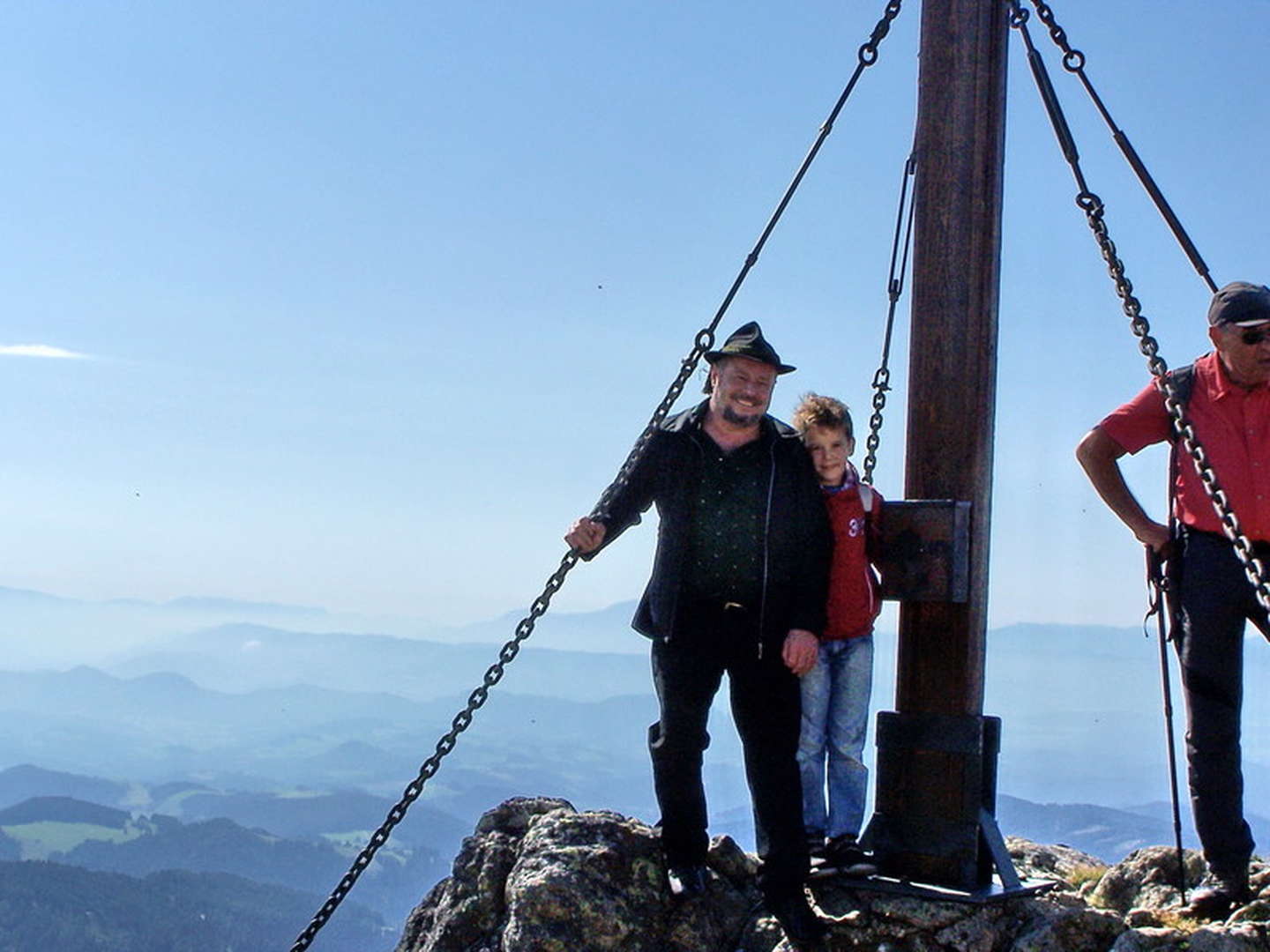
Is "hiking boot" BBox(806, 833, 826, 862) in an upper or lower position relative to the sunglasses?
lower

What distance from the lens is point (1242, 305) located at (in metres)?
6.75

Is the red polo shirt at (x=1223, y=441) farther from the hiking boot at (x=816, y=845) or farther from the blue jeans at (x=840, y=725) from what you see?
the hiking boot at (x=816, y=845)

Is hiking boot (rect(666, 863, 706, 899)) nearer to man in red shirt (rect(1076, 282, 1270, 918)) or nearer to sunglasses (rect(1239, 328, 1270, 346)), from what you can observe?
man in red shirt (rect(1076, 282, 1270, 918))

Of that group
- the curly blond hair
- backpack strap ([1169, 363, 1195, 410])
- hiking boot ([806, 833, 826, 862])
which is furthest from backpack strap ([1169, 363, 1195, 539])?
hiking boot ([806, 833, 826, 862])

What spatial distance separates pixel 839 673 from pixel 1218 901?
2.12 meters

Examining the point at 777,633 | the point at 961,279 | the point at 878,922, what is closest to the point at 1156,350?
the point at 961,279

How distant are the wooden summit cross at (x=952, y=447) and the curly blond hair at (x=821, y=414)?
2.00 ft

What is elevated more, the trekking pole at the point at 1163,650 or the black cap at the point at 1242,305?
the black cap at the point at 1242,305

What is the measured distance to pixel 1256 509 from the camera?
6.70 m

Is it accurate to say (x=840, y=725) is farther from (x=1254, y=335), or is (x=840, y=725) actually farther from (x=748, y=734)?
(x=1254, y=335)

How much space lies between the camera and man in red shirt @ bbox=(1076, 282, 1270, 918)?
674 centimetres

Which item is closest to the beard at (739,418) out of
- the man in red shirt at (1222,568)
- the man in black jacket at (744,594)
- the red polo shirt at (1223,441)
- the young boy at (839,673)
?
the man in black jacket at (744,594)

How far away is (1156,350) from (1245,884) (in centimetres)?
261

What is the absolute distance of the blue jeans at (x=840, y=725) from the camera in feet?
23.2
